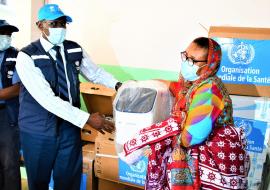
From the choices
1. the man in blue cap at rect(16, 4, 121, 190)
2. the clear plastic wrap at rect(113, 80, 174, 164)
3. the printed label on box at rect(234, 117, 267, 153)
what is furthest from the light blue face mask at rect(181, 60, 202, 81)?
the printed label on box at rect(234, 117, 267, 153)

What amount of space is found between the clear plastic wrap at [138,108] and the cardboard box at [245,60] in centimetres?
51

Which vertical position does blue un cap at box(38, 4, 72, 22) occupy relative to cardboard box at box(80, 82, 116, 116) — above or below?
above

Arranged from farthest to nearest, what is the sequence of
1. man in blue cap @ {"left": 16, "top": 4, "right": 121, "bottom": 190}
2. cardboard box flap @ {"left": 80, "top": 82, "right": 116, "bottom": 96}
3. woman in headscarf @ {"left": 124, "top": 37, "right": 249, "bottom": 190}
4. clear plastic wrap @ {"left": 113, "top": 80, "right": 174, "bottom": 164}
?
cardboard box flap @ {"left": 80, "top": 82, "right": 116, "bottom": 96}, man in blue cap @ {"left": 16, "top": 4, "right": 121, "bottom": 190}, clear plastic wrap @ {"left": 113, "top": 80, "right": 174, "bottom": 164}, woman in headscarf @ {"left": 124, "top": 37, "right": 249, "bottom": 190}

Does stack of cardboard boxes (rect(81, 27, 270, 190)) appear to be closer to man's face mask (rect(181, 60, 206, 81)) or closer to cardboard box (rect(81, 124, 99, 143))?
man's face mask (rect(181, 60, 206, 81))

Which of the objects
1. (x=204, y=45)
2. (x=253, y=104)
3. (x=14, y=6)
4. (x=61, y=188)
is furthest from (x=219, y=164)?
(x=14, y=6)

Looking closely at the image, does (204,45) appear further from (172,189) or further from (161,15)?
(161,15)

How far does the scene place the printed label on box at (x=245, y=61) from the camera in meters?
1.80

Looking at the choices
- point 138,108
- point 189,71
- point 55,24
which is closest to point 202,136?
point 189,71

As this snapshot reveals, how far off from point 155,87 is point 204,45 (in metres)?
0.38

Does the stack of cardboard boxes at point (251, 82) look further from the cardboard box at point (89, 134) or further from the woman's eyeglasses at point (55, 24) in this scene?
the cardboard box at point (89, 134)

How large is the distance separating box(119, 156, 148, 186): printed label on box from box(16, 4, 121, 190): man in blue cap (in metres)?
0.44

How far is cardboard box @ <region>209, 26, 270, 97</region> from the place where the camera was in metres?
1.80

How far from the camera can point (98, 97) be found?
7.89ft

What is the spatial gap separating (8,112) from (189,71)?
53.3 inches
